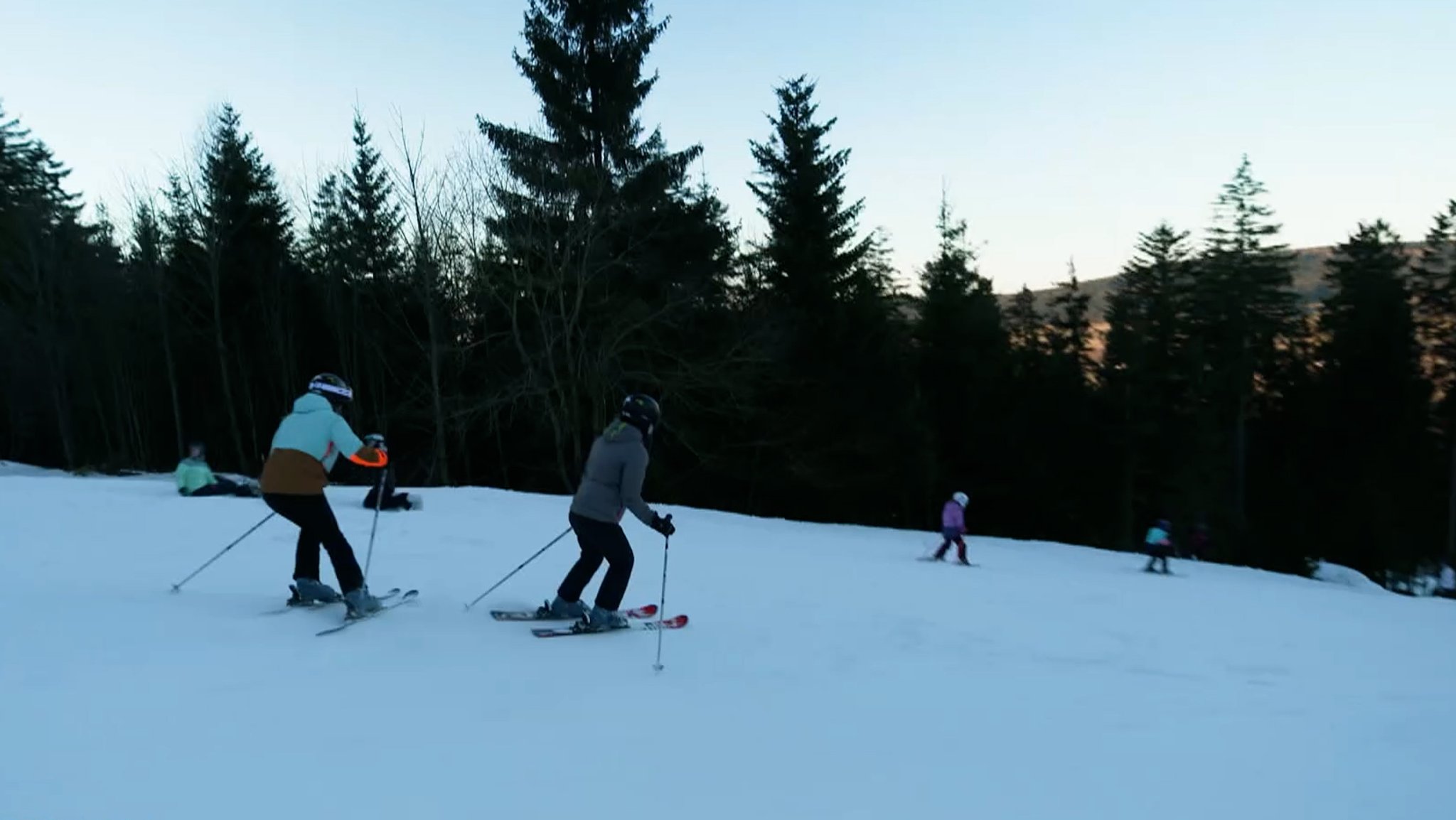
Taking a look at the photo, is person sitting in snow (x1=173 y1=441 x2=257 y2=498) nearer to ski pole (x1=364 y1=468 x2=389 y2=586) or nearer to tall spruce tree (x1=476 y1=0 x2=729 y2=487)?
ski pole (x1=364 y1=468 x2=389 y2=586)

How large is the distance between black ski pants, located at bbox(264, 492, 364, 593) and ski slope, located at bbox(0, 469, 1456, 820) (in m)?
0.31

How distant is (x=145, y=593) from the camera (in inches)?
273

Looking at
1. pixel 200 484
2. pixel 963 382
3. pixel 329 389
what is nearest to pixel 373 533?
pixel 329 389

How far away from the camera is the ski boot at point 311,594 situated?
250 inches

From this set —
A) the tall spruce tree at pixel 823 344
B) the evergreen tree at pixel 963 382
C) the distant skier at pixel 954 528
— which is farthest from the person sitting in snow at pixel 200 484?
the evergreen tree at pixel 963 382

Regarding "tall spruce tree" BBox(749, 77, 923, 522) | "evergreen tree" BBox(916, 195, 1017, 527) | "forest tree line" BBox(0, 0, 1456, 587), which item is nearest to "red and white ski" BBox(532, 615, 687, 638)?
"forest tree line" BBox(0, 0, 1456, 587)

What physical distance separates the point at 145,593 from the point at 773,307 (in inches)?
943

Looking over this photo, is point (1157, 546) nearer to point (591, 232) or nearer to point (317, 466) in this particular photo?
point (317, 466)

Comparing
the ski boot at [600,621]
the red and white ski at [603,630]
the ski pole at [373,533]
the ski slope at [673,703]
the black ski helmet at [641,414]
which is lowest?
the ski slope at [673,703]

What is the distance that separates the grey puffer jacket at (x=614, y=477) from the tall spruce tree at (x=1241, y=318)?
35002mm

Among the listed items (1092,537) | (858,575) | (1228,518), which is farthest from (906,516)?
(858,575)

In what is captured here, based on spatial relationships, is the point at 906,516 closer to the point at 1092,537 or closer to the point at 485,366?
the point at 1092,537

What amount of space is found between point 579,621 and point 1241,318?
135ft

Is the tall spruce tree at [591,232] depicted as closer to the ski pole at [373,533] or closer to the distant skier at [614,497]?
the ski pole at [373,533]
